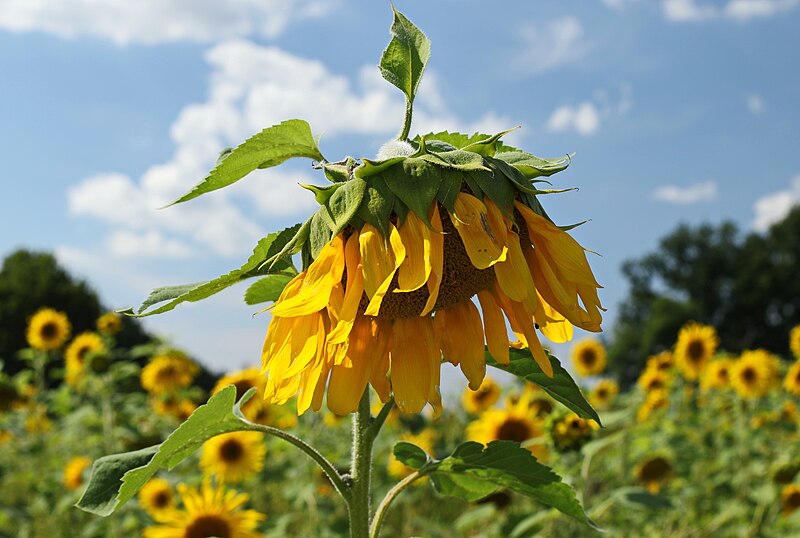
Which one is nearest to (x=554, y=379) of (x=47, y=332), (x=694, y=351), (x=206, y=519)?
(x=206, y=519)

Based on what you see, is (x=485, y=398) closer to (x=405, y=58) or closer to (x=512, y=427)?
(x=512, y=427)

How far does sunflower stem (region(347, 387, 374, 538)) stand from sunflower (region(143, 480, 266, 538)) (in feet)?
6.81

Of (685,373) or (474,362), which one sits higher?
(685,373)

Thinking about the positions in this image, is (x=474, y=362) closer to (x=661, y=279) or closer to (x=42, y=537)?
(x=42, y=537)

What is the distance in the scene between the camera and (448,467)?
1.21 metres

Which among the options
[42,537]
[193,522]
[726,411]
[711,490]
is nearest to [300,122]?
[193,522]

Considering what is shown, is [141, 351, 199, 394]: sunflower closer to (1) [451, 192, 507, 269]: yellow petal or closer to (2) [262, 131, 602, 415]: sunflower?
(2) [262, 131, 602, 415]: sunflower

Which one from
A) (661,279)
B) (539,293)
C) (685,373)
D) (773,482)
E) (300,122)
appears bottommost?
(539,293)

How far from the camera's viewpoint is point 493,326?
1052 mm

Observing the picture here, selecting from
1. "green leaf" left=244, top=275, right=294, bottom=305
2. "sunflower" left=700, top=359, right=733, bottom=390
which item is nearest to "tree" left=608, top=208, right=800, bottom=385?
"sunflower" left=700, top=359, right=733, bottom=390

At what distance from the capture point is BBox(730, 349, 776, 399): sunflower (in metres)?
6.25

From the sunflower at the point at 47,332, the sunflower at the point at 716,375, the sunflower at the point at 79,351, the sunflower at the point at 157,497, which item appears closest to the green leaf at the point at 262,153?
the sunflower at the point at 157,497

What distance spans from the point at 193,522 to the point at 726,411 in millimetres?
6208

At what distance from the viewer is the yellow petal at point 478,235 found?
94cm
